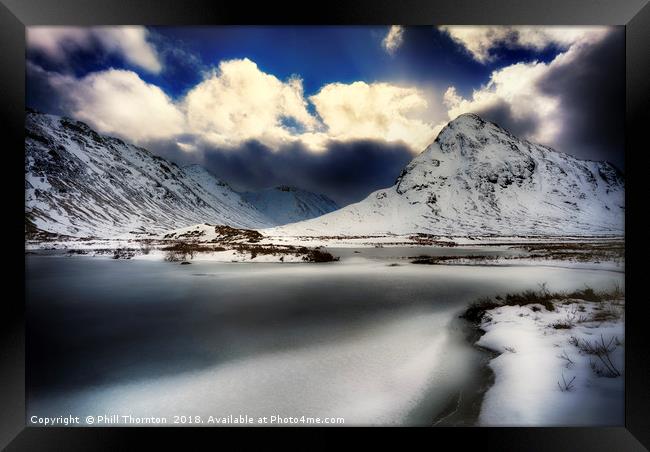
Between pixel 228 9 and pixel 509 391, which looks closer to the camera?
pixel 509 391

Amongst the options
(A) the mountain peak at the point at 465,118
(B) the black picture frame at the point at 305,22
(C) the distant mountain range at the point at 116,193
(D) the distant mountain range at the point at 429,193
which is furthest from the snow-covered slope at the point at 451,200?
(C) the distant mountain range at the point at 116,193

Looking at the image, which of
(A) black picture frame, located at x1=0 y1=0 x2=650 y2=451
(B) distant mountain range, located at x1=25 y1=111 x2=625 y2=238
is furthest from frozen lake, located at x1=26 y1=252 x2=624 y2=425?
(B) distant mountain range, located at x1=25 y1=111 x2=625 y2=238

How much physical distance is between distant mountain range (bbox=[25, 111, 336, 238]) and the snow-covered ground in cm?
595

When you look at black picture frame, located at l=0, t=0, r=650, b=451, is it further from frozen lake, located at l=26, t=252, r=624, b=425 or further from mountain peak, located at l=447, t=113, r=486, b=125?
mountain peak, located at l=447, t=113, r=486, b=125

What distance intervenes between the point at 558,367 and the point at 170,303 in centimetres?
631

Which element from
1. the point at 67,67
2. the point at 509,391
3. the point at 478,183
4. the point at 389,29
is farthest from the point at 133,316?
the point at 478,183

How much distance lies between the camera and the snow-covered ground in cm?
289

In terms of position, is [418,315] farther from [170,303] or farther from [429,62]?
[170,303]

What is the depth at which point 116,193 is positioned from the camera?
69.1 metres

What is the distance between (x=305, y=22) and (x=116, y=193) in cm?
8482

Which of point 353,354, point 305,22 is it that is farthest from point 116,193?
point 353,354

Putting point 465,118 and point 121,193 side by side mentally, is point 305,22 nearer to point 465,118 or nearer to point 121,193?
point 465,118

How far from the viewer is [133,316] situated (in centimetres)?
485

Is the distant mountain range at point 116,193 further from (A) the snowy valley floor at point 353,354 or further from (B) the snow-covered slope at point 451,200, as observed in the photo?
(B) the snow-covered slope at point 451,200
